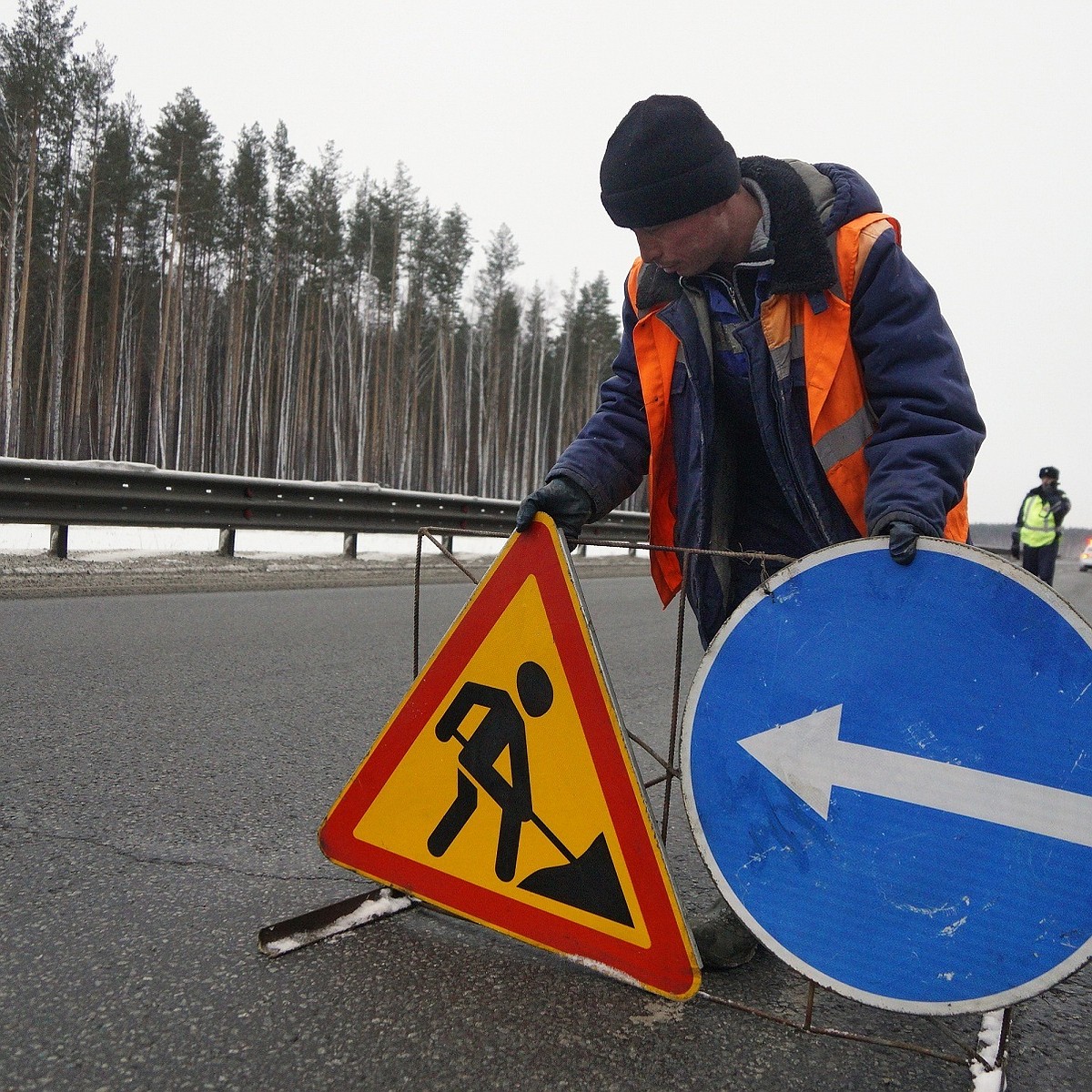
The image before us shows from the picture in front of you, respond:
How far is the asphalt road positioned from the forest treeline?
28.6m

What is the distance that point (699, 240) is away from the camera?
82.3 inches

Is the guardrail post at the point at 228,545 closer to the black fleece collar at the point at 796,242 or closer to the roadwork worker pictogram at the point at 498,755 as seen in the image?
the roadwork worker pictogram at the point at 498,755

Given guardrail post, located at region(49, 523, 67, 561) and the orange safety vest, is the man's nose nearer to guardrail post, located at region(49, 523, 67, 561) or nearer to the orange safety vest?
the orange safety vest

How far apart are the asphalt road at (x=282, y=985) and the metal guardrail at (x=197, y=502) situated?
4001 millimetres

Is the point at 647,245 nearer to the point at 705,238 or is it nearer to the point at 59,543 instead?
the point at 705,238

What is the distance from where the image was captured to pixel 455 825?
6.69 ft

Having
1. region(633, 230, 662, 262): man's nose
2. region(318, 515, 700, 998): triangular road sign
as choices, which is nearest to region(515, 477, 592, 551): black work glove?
region(318, 515, 700, 998): triangular road sign

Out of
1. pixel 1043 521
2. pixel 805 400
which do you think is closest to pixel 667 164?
pixel 805 400

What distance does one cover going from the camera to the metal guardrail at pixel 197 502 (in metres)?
7.96

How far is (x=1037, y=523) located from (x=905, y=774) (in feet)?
43.8

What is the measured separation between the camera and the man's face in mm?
2068

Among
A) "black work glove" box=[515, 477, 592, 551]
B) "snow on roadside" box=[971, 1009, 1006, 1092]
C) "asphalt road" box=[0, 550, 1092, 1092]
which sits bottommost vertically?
"asphalt road" box=[0, 550, 1092, 1092]

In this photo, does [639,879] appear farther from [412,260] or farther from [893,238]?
[412,260]

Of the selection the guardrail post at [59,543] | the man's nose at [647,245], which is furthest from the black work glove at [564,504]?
the guardrail post at [59,543]
